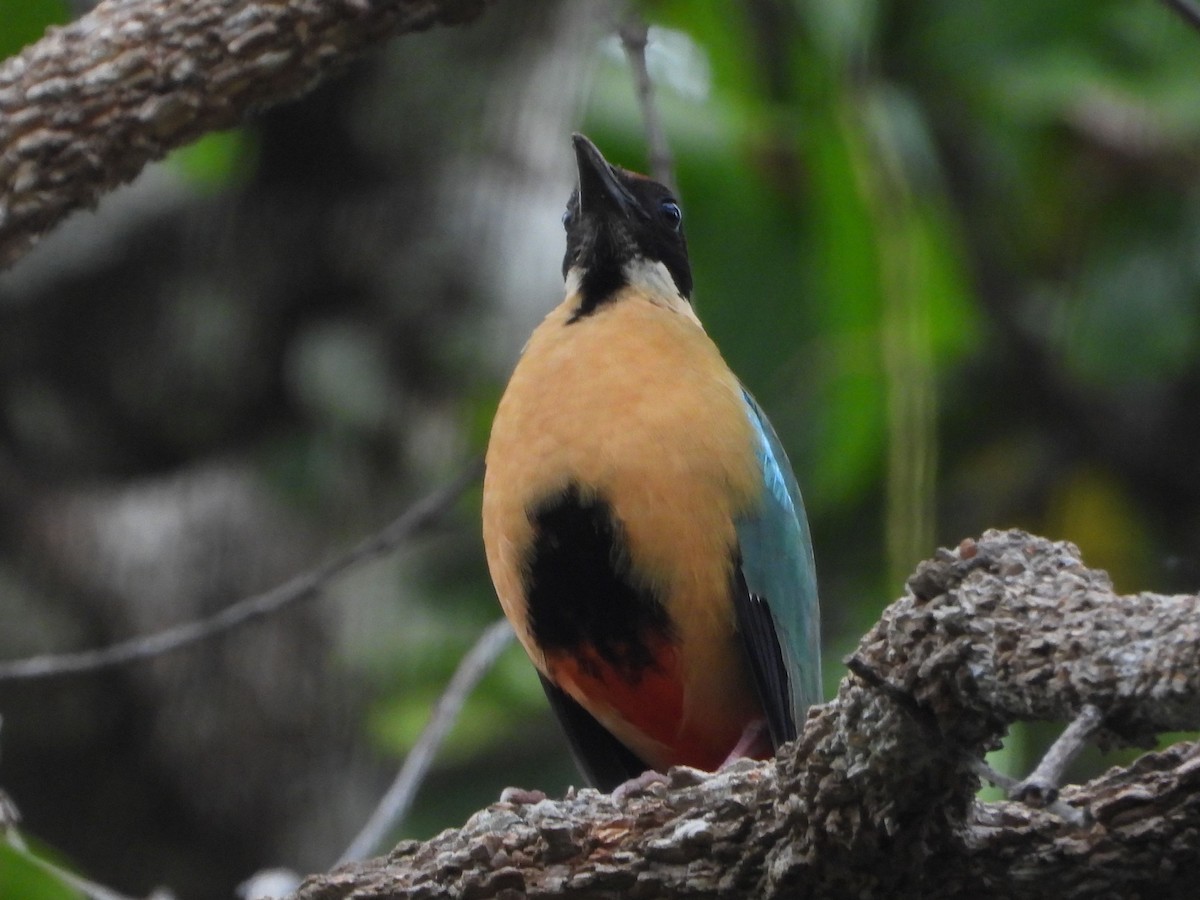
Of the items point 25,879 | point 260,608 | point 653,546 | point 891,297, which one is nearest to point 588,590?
point 653,546

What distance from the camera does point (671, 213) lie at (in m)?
5.15

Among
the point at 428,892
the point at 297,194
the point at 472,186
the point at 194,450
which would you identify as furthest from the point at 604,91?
the point at 428,892

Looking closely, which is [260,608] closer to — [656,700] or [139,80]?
[656,700]

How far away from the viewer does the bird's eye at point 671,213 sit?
202 inches

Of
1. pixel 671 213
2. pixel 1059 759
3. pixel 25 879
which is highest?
pixel 671 213

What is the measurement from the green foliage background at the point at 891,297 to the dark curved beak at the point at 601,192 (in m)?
1.17

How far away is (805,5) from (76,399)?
3.33 m

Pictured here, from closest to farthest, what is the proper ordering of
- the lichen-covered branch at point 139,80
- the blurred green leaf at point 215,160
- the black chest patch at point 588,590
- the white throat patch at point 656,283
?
the lichen-covered branch at point 139,80
the black chest patch at point 588,590
the white throat patch at point 656,283
the blurred green leaf at point 215,160

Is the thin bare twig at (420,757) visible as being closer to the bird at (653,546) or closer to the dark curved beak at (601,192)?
the bird at (653,546)

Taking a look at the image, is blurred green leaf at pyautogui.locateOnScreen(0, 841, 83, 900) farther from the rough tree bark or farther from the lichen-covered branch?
the lichen-covered branch

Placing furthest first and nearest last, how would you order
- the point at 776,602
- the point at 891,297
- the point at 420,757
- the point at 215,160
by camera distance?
the point at 215,160
the point at 891,297
the point at 420,757
the point at 776,602

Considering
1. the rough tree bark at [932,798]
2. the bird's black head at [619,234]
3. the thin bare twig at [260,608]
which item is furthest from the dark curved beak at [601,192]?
the rough tree bark at [932,798]

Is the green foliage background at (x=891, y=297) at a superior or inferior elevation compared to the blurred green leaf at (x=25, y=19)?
superior

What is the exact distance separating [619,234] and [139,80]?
4.97 ft
